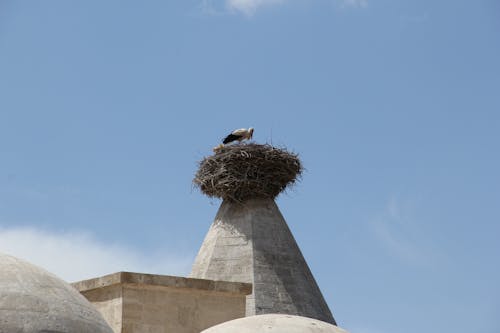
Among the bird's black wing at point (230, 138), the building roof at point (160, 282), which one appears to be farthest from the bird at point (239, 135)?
the building roof at point (160, 282)

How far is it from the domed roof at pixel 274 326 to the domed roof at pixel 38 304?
2.66 feet

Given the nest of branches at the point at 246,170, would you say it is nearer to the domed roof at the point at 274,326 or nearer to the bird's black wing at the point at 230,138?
the bird's black wing at the point at 230,138

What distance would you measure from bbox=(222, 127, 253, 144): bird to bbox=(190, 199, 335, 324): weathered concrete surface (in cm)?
176

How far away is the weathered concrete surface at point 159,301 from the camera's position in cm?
1011

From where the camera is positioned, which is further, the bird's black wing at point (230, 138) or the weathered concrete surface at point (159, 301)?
the bird's black wing at point (230, 138)

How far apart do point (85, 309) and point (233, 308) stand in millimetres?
5471

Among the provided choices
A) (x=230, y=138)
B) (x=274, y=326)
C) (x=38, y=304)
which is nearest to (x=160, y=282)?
(x=38, y=304)

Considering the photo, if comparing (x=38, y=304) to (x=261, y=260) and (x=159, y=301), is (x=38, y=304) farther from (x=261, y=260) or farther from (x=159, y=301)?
(x=261, y=260)

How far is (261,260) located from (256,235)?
89cm

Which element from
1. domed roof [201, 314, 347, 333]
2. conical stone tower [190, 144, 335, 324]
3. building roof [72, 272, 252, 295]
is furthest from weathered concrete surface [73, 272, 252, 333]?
conical stone tower [190, 144, 335, 324]

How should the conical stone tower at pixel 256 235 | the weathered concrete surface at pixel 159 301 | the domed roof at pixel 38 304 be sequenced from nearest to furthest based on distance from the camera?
the domed roof at pixel 38 304
the weathered concrete surface at pixel 159 301
the conical stone tower at pixel 256 235

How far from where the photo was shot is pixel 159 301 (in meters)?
10.3

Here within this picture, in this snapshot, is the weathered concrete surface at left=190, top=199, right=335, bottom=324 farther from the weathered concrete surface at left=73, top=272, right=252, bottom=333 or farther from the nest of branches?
the weathered concrete surface at left=73, top=272, right=252, bottom=333

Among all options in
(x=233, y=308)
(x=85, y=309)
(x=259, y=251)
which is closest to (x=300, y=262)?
(x=259, y=251)
